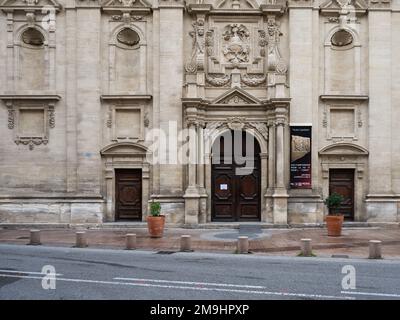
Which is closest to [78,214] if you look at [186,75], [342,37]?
[186,75]

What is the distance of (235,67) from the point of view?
23578 millimetres

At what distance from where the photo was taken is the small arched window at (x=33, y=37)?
2345cm

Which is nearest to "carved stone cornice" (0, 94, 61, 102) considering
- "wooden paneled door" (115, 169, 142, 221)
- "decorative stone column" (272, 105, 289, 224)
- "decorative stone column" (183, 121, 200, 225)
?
"wooden paneled door" (115, 169, 142, 221)

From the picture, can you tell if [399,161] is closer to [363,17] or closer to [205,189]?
[363,17]

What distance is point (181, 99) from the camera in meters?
22.7

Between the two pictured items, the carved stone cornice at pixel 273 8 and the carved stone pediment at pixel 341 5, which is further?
the carved stone pediment at pixel 341 5

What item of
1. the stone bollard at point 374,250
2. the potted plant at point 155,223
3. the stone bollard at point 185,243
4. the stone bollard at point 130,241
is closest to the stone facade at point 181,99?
the potted plant at point 155,223

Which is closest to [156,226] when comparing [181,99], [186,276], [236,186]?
[236,186]

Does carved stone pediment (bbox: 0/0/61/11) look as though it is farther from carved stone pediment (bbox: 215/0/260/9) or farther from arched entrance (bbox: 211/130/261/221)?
arched entrance (bbox: 211/130/261/221)

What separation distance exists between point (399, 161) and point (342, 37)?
21.7 feet

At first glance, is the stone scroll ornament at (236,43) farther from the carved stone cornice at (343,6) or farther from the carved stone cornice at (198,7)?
the carved stone cornice at (343,6)

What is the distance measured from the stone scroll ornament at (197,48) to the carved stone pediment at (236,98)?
5.66ft

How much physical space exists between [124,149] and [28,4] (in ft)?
26.9
